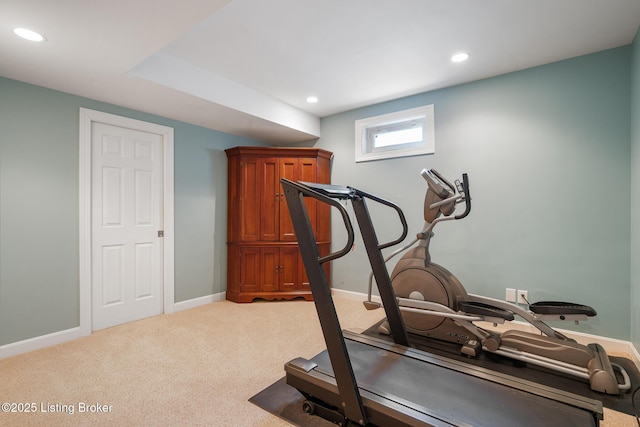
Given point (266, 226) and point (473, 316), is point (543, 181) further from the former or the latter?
point (266, 226)

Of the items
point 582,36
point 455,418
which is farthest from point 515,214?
point 455,418

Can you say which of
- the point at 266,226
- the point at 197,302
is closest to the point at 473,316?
the point at 266,226

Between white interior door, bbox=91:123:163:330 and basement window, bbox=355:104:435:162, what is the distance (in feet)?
8.08

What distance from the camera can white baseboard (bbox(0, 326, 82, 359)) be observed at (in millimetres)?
2369

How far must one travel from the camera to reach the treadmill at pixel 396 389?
1379mm

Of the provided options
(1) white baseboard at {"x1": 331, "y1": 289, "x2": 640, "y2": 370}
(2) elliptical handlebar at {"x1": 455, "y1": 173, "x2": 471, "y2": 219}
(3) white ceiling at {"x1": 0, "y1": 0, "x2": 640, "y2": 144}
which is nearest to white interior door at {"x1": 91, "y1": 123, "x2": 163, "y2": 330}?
(3) white ceiling at {"x1": 0, "y1": 0, "x2": 640, "y2": 144}

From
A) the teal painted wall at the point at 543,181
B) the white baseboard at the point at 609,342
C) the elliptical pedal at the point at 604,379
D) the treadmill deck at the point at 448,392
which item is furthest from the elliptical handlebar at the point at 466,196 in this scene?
the white baseboard at the point at 609,342

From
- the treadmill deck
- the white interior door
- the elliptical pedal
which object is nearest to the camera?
the treadmill deck

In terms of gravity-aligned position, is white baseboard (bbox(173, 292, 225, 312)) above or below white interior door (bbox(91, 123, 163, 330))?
below

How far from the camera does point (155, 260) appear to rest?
3.37 meters

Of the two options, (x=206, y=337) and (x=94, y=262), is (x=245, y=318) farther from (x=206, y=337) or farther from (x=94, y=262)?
(x=94, y=262)

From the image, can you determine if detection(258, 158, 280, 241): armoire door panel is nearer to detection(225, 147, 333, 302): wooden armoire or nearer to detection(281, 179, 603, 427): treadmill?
detection(225, 147, 333, 302): wooden armoire

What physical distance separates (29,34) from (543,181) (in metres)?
4.07

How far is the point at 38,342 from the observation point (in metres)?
2.52
